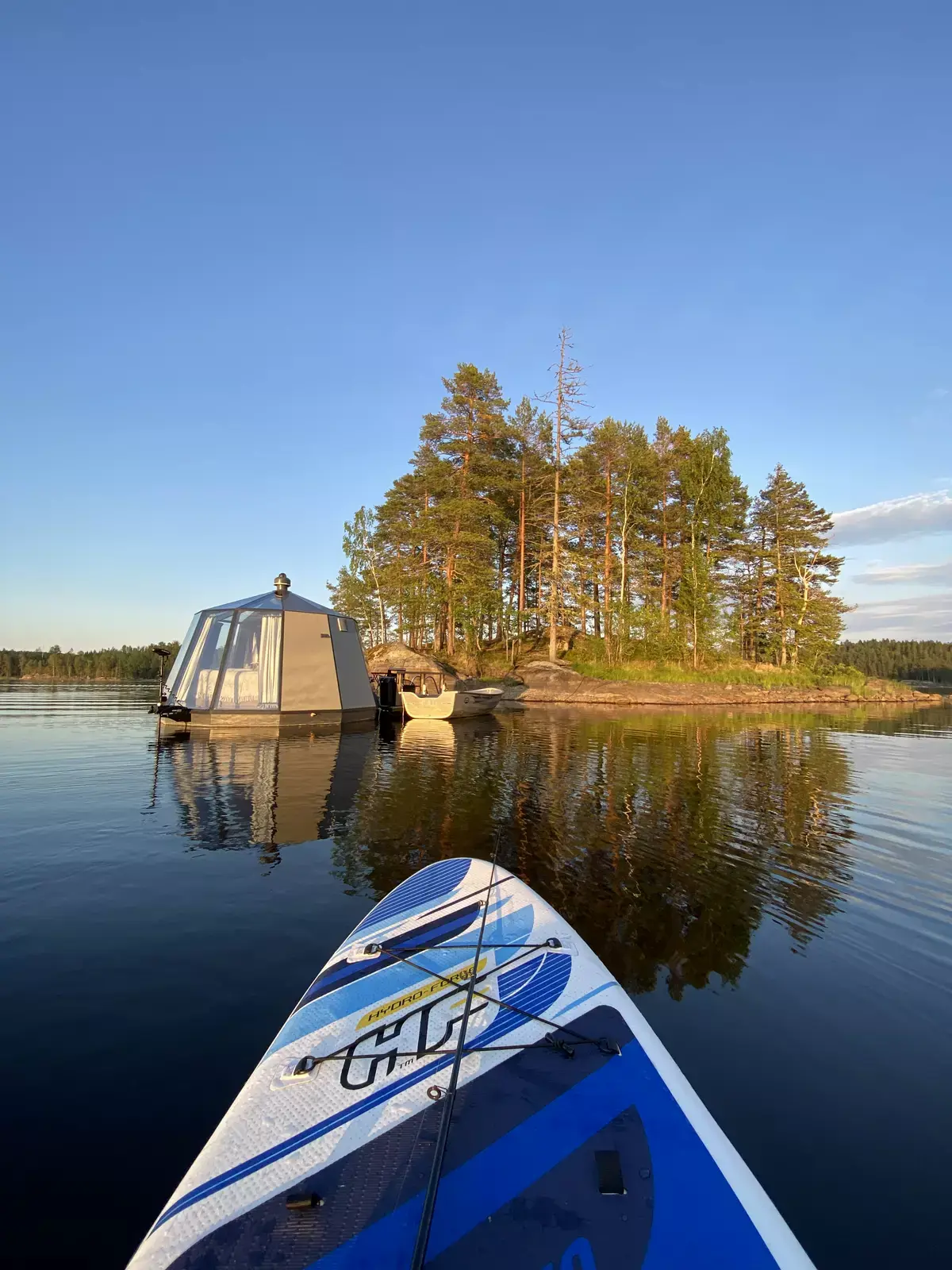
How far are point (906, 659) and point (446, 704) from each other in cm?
12029

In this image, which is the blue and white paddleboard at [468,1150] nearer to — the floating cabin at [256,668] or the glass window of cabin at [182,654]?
the floating cabin at [256,668]

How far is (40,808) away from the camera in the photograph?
908 centimetres

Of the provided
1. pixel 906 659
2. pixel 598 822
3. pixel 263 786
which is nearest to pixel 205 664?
pixel 263 786

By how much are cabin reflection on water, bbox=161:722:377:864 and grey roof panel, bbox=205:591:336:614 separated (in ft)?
14.4

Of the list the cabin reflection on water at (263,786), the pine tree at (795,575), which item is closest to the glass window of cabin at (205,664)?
the cabin reflection on water at (263,786)

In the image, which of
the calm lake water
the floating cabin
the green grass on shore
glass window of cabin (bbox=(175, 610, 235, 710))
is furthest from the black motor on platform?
the green grass on shore

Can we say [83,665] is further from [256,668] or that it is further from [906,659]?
[906,659]

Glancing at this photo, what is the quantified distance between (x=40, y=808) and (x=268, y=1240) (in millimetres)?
9465

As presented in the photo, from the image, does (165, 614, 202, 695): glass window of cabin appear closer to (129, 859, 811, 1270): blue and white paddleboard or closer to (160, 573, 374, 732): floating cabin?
(160, 573, 374, 732): floating cabin

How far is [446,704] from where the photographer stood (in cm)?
2347

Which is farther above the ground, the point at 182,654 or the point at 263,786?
the point at 182,654

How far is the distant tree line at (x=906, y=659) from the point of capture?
102m

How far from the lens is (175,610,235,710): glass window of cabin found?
19422mm

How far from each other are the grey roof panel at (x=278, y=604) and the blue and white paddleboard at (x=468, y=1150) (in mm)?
17521
